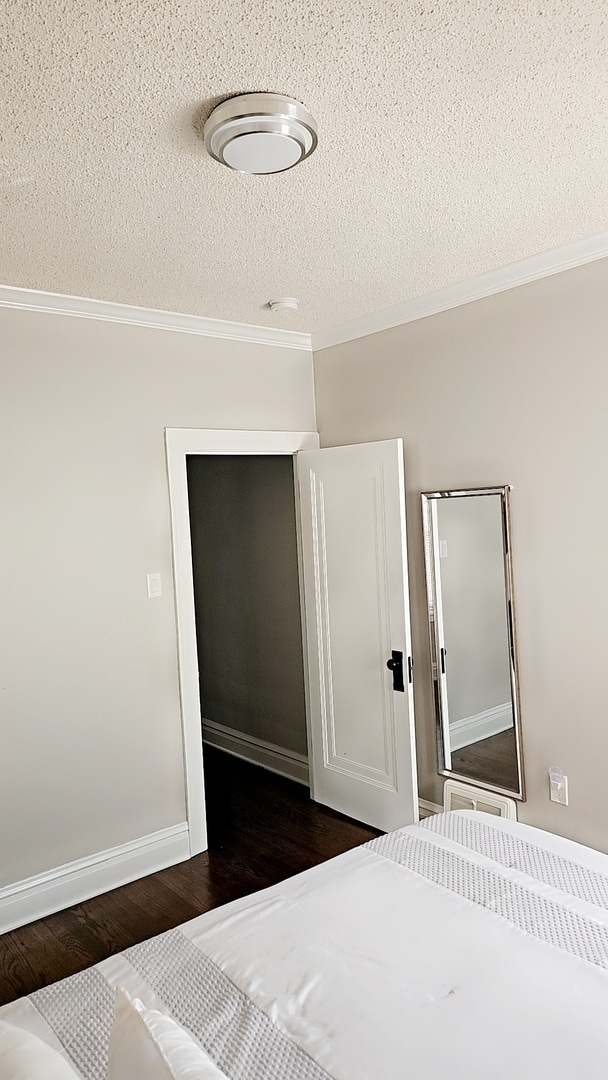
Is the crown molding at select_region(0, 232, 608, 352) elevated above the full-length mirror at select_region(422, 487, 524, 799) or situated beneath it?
elevated above

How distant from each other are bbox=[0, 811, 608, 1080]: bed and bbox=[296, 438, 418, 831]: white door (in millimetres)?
1424

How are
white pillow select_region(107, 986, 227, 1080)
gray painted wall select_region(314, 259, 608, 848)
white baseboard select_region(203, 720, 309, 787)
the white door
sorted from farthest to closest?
white baseboard select_region(203, 720, 309, 787)
the white door
gray painted wall select_region(314, 259, 608, 848)
white pillow select_region(107, 986, 227, 1080)

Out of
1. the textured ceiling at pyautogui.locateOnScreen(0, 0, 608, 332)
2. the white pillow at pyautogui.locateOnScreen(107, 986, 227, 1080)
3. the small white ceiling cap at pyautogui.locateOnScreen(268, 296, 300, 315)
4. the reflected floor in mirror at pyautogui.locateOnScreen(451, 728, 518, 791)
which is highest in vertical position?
the small white ceiling cap at pyautogui.locateOnScreen(268, 296, 300, 315)

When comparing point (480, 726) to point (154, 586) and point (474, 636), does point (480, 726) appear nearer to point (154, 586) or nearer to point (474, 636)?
point (474, 636)

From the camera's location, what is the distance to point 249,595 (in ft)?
16.3

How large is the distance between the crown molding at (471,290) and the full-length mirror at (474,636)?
2.87 ft

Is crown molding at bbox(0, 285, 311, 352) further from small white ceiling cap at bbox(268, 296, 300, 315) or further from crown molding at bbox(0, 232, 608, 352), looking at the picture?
small white ceiling cap at bbox(268, 296, 300, 315)

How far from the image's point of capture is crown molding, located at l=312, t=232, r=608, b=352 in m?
2.91

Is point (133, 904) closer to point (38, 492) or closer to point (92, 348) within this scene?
point (38, 492)

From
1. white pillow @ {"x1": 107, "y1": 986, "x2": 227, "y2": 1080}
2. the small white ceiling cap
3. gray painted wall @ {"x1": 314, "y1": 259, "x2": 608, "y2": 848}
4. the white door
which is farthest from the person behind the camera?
the white door

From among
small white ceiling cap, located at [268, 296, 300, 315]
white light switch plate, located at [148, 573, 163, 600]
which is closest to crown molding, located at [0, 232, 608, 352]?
small white ceiling cap, located at [268, 296, 300, 315]

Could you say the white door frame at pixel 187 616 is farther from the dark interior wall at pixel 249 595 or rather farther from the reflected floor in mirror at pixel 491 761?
the reflected floor in mirror at pixel 491 761

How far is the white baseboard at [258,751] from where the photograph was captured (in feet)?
15.0

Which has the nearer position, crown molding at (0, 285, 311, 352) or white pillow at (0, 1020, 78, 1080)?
white pillow at (0, 1020, 78, 1080)
